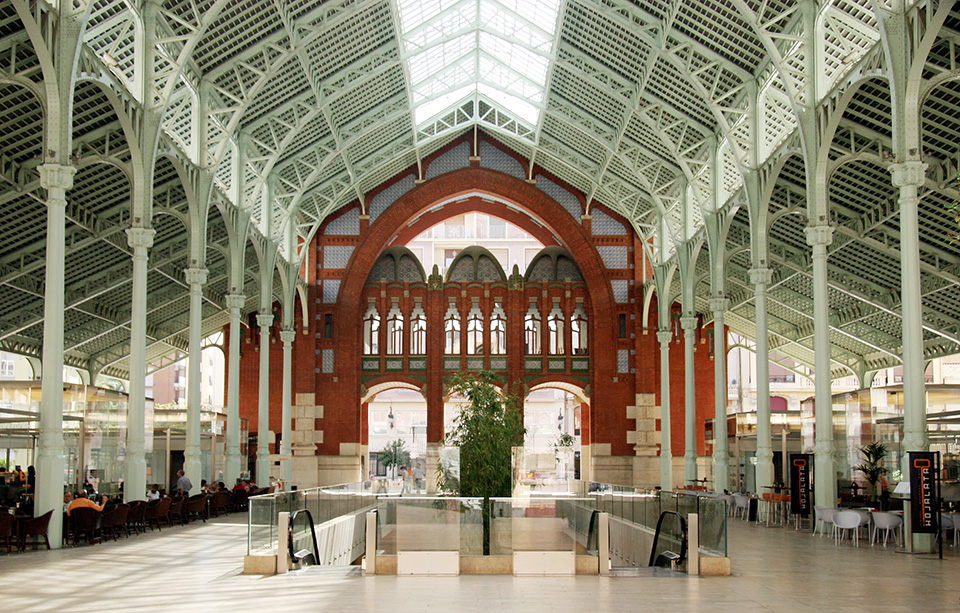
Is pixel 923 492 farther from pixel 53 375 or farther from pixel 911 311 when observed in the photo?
pixel 53 375

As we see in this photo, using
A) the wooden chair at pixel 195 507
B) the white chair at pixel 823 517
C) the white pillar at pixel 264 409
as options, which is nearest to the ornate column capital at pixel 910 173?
the white chair at pixel 823 517

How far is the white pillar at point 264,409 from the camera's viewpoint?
38.6 meters

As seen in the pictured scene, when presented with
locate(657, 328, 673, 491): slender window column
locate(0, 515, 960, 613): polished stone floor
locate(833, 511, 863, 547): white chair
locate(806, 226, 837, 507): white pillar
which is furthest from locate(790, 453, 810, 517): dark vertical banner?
locate(657, 328, 673, 491): slender window column

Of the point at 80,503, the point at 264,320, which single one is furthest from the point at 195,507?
the point at 264,320

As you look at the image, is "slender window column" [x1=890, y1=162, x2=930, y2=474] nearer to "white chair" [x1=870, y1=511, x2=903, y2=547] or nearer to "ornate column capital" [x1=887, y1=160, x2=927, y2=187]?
"ornate column capital" [x1=887, y1=160, x2=927, y2=187]

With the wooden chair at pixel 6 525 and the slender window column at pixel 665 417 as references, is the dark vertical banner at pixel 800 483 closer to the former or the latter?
the slender window column at pixel 665 417

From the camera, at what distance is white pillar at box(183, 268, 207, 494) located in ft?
92.8

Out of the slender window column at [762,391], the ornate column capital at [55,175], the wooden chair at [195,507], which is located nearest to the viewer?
Result: the ornate column capital at [55,175]

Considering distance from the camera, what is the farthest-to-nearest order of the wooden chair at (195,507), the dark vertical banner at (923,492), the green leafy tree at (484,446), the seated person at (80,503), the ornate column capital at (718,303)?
the ornate column capital at (718,303)
the wooden chair at (195,507)
the green leafy tree at (484,446)
the seated person at (80,503)
the dark vertical banner at (923,492)

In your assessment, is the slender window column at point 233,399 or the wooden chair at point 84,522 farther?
the slender window column at point 233,399

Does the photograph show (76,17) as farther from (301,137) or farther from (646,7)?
(301,137)

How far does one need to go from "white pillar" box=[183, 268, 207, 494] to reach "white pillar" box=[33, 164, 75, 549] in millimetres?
9328

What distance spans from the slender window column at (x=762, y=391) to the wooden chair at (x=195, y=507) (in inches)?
644

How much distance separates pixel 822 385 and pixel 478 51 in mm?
23232
